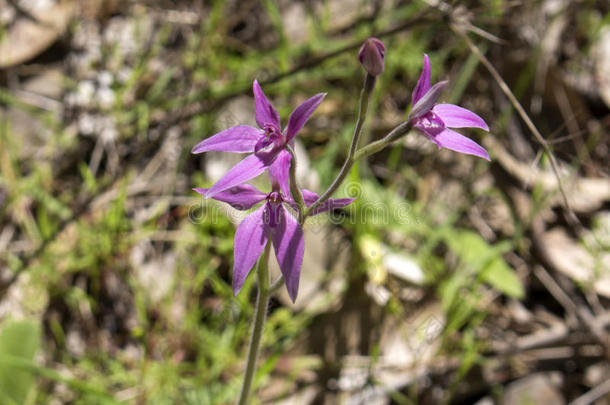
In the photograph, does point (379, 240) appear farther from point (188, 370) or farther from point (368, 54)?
point (368, 54)

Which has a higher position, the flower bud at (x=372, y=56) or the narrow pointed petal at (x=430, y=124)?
the flower bud at (x=372, y=56)

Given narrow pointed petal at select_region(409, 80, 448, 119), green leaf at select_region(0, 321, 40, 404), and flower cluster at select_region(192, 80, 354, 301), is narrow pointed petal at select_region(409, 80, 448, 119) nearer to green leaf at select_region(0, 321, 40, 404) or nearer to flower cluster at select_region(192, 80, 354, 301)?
flower cluster at select_region(192, 80, 354, 301)

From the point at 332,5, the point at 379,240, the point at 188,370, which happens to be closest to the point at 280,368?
the point at 188,370

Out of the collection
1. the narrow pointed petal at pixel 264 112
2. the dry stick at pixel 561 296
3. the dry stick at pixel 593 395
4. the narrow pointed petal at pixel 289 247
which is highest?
the narrow pointed petal at pixel 264 112

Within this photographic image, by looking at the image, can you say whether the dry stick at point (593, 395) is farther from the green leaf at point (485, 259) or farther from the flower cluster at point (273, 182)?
the flower cluster at point (273, 182)

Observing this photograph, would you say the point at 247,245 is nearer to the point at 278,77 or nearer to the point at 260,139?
the point at 260,139

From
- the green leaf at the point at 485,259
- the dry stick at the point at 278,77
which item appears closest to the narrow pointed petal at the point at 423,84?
the dry stick at the point at 278,77
